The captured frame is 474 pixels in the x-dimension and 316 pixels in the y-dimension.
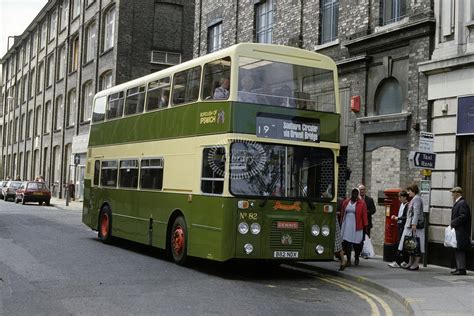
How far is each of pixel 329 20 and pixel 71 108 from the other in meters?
31.3

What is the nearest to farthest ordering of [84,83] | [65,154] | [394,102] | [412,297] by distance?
[412,297] < [394,102] < [84,83] < [65,154]

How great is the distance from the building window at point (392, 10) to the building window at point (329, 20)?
2.21 metres

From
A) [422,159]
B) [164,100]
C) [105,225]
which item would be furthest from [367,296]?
[105,225]

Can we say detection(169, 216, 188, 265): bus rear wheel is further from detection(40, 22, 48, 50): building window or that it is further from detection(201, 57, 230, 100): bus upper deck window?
detection(40, 22, 48, 50): building window

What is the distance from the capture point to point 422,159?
496 inches

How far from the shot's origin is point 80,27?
44531 mm

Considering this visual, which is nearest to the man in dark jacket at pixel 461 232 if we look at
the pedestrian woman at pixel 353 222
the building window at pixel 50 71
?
the pedestrian woman at pixel 353 222

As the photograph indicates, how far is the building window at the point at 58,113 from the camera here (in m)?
48.2

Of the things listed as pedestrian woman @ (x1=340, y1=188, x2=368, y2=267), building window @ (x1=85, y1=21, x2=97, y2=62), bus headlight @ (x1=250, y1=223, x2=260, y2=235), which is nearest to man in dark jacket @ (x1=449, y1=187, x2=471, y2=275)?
pedestrian woman @ (x1=340, y1=188, x2=368, y2=267)

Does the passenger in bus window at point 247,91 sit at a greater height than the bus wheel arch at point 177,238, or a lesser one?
greater

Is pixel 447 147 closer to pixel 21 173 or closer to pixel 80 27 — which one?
pixel 80 27

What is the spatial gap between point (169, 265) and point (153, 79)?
4.47 m

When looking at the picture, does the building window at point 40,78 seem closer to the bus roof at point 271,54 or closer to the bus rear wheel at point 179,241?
the bus rear wheel at point 179,241

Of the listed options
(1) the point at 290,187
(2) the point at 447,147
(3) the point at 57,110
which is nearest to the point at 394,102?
(2) the point at 447,147
